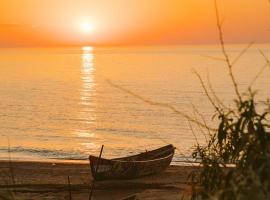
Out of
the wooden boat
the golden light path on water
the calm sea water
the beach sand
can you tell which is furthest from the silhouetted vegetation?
the golden light path on water

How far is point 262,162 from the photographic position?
4.59 meters

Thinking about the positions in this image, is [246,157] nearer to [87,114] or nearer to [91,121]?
[91,121]

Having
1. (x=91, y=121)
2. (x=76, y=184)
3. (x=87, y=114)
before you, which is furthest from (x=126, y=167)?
(x=87, y=114)

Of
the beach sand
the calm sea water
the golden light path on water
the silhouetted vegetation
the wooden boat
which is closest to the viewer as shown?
the silhouetted vegetation

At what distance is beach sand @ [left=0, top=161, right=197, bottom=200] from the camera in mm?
15930

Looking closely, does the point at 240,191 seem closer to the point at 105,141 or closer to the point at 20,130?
the point at 105,141

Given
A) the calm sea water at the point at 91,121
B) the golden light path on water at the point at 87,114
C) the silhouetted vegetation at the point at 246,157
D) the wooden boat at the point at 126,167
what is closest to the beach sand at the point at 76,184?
the wooden boat at the point at 126,167

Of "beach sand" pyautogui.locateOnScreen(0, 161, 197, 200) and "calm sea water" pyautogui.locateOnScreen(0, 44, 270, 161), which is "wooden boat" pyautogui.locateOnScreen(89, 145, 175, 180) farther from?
"calm sea water" pyautogui.locateOnScreen(0, 44, 270, 161)

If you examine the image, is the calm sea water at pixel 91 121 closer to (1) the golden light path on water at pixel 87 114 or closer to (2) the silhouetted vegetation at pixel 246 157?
(1) the golden light path on water at pixel 87 114

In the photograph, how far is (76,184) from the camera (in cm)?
1781

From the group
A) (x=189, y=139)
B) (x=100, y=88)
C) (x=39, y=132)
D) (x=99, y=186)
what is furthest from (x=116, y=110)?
(x=99, y=186)

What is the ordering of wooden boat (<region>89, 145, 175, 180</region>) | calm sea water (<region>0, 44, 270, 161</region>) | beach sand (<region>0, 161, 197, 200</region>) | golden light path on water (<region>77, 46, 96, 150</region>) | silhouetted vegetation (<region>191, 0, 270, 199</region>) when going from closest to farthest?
silhouetted vegetation (<region>191, 0, 270, 199</region>)
beach sand (<region>0, 161, 197, 200</region>)
wooden boat (<region>89, 145, 175, 180</region>)
calm sea water (<region>0, 44, 270, 161</region>)
golden light path on water (<region>77, 46, 96, 150</region>)

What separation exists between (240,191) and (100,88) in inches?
3166

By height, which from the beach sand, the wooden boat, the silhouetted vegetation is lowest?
the beach sand
